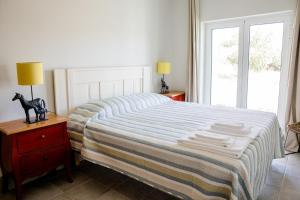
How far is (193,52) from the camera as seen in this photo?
3865 mm

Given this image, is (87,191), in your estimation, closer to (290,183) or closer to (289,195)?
(289,195)

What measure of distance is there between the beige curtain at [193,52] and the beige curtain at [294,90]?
143 cm

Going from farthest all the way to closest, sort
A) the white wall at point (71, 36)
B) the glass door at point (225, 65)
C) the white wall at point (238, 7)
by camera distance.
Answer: the glass door at point (225, 65) → the white wall at point (238, 7) → the white wall at point (71, 36)

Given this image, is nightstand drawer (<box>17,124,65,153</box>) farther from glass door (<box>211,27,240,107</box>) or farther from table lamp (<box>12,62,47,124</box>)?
glass door (<box>211,27,240,107</box>)

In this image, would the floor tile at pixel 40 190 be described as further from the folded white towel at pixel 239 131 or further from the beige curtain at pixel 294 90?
the beige curtain at pixel 294 90

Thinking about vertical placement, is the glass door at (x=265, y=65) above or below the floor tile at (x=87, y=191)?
above

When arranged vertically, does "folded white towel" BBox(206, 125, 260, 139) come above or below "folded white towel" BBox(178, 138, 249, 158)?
above

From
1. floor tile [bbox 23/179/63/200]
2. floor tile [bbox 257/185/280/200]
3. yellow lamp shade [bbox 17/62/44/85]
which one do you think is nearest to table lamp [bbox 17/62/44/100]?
yellow lamp shade [bbox 17/62/44/85]

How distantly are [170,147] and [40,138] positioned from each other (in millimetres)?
1226

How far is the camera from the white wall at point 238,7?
122 inches

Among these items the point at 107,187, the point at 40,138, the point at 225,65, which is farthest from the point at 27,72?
the point at 225,65

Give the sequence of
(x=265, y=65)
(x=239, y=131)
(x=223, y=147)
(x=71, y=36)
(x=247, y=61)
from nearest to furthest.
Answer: (x=223, y=147) < (x=239, y=131) < (x=71, y=36) < (x=265, y=65) < (x=247, y=61)

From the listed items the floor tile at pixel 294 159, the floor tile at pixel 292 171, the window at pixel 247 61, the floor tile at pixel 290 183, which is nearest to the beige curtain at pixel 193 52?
the window at pixel 247 61

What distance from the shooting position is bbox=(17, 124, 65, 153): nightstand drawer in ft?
6.19
